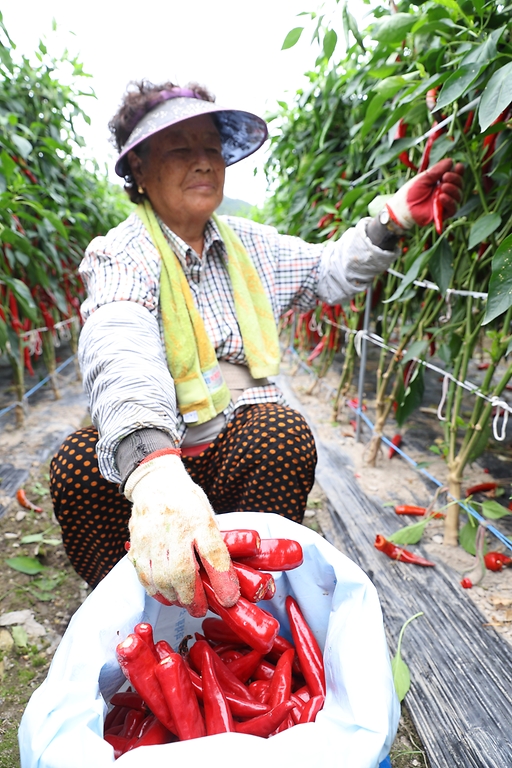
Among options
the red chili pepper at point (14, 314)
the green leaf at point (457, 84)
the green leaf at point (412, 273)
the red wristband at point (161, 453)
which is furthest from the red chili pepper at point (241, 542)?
the red chili pepper at point (14, 314)

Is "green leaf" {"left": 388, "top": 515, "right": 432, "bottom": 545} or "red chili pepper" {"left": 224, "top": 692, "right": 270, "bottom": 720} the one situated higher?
"red chili pepper" {"left": 224, "top": 692, "right": 270, "bottom": 720}

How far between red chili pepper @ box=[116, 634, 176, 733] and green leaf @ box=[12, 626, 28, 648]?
75 centimetres

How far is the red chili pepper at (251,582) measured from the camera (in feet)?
2.94

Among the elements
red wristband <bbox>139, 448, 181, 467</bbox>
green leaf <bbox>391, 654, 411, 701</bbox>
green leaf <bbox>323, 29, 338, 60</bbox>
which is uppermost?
green leaf <bbox>323, 29, 338, 60</bbox>

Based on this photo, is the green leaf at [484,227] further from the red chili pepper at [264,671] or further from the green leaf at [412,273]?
the red chili pepper at [264,671]

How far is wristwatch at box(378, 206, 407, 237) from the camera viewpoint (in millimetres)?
1499

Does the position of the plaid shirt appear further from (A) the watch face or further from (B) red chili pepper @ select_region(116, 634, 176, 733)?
(B) red chili pepper @ select_region(116, 634, 176, 733)

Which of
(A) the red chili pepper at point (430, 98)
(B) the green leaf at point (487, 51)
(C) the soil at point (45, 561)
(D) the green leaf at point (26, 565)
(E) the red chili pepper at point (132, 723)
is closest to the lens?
(E) the red chili pepper at point (132, 723)

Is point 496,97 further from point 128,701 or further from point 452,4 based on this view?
point 128,701

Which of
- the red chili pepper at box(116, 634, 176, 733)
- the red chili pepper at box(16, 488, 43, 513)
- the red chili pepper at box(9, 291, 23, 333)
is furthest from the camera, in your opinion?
the red chili pepper at box(9, 291, 23, 333)

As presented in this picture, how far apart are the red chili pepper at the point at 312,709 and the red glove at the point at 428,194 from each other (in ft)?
3.90

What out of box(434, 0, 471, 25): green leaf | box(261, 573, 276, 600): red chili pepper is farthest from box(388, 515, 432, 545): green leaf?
box(434, 0, 471, 25): green leaf

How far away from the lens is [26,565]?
1756mm

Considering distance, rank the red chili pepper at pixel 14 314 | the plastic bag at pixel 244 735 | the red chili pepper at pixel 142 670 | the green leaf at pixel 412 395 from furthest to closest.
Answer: the red chili pepper at pixel 14 314
the green leaf at pixel 412 395
the red chili pepper at pixel 142 670
the plastic bag at pixel 244 735
